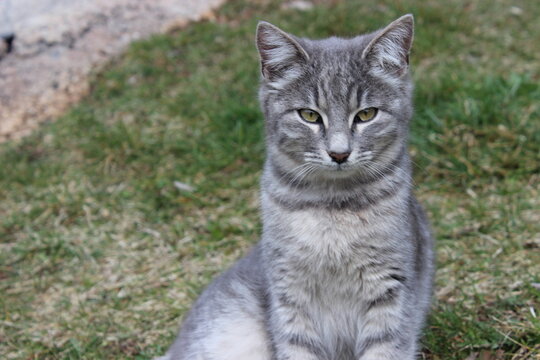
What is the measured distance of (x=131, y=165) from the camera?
5453 mm

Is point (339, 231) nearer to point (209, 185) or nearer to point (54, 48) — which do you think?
point (209, 185)

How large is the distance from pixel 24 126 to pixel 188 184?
218 centimetres

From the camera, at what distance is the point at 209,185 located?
5090mm

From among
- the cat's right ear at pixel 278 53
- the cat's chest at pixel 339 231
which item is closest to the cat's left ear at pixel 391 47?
the cat's right ear at pixel 278 53

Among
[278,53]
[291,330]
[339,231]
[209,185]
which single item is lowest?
[209,185]

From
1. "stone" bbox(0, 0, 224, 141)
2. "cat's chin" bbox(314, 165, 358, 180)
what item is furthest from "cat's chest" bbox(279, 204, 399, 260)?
"stone" bbox(0, 0, 224, 141)

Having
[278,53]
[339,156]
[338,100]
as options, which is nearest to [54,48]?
[278,53]

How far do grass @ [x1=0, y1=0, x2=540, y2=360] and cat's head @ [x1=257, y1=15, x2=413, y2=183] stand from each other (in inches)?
42.2

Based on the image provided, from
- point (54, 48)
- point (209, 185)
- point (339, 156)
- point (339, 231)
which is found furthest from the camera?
point (54, 48)

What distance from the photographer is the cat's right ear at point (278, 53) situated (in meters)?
2.92

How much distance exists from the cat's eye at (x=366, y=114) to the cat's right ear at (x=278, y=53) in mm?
341

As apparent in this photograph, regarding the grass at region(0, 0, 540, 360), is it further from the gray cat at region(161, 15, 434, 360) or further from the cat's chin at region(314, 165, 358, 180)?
the cat's chin at region(314, 165, 358, 180)

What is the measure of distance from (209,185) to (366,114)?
93.9 inches

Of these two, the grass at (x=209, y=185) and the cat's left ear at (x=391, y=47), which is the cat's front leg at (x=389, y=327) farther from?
the cat's left ear at (x=391, y=47)
